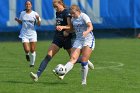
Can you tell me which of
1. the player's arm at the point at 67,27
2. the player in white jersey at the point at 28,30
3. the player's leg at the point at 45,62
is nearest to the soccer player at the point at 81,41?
the player's arm at the point at 67,27

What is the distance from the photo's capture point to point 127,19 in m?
35.2

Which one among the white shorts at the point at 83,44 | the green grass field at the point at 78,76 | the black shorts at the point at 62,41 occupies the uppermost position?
the white shorts at the point at 83,44

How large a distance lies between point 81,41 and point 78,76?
2.15 meters

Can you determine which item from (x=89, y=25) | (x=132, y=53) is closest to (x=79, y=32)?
(x=89, y=25)

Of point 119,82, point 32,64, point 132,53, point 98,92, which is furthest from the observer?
point 132,53

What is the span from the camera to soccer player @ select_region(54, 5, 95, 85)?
45.9ft

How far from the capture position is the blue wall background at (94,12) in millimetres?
33344

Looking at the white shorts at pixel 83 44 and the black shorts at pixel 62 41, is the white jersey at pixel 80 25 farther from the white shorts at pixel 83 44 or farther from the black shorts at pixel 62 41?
the black shorts at pixel 62 41

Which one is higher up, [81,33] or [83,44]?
[81,33]

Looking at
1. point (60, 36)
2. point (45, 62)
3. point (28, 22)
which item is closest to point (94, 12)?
point (28, 22)

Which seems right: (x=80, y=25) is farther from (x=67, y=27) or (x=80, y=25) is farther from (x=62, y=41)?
(x=62, y=41)

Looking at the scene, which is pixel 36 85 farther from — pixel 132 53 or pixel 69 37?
pixel 132 53

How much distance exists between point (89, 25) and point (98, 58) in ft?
29.2

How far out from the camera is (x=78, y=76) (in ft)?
53.2
